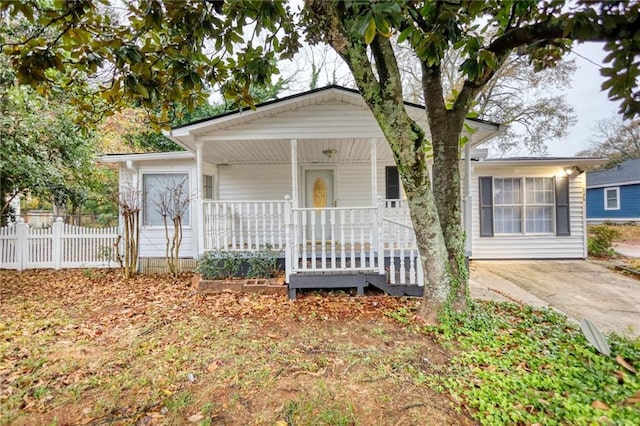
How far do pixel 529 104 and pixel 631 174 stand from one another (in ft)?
26.8

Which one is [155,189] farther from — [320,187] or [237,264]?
[320,187]

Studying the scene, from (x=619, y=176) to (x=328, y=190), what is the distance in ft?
64.9

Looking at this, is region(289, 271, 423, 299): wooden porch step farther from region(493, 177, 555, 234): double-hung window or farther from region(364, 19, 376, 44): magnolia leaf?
region(493, 177, 555, 234): double-hung window

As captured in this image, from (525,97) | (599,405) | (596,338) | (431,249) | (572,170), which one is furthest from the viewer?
(525,97)

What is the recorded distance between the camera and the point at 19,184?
721cm

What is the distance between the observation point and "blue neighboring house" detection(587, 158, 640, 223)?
16.1m

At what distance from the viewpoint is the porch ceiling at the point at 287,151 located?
612 cm

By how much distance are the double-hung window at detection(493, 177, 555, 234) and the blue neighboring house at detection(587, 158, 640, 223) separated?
13108 millimetres

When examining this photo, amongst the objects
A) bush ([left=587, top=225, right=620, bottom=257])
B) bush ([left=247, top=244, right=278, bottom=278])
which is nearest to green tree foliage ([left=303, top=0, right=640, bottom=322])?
bush ([left=247, top=244, right=278, bottom=278])

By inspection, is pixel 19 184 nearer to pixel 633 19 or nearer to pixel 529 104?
pixel 633 19

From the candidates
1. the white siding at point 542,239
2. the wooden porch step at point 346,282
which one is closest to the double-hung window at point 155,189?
the wooden porch step at point 346,282

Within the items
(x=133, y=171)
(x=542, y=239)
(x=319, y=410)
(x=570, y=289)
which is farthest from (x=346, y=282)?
(x=542, y=239)

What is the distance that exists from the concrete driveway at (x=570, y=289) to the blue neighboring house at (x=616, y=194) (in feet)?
43.5

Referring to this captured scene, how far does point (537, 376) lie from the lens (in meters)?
2.39
